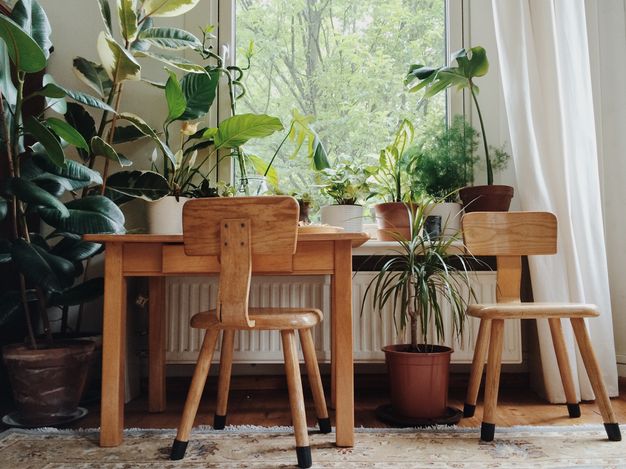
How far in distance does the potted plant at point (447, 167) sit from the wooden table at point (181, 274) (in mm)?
845

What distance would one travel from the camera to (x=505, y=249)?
6.56 feet

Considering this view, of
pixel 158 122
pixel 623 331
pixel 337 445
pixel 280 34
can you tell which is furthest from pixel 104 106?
pixel 623 331

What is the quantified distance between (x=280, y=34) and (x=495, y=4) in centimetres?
107

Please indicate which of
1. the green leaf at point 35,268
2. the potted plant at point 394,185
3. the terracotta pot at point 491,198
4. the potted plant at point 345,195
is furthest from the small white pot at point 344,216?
the green leaf at point 35,268

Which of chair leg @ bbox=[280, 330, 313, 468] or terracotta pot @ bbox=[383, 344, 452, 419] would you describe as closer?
chair leg @ bbox=[280, 330, 313, 468]

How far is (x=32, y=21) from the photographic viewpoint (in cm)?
199

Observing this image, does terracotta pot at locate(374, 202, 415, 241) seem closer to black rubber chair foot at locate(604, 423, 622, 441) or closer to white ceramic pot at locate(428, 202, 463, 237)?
white ceramic pot at locate(428, 202, 463, 237)

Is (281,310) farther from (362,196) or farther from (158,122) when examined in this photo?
(158,122)

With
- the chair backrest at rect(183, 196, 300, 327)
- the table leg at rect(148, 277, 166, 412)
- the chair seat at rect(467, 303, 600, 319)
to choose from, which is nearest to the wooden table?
the chair backrest at rect(183, 196, 300, 327)

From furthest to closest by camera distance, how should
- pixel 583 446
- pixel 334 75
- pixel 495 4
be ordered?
pixel 334 75 → pixel 495 4 → pixel 583 446

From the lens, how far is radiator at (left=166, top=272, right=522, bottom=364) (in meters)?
2.28

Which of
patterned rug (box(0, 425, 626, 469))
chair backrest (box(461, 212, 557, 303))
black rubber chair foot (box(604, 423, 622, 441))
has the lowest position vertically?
patterned rug (box(0, 425, 626, 469))

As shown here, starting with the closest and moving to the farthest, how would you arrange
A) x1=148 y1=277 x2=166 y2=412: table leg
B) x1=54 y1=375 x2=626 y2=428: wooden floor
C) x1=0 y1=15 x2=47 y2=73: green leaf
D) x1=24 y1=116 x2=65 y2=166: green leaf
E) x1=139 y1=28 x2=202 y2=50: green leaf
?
x1=0 y1=15 x2=47 y2=73: green leaf → x1=24 y1=116 x2=65 y2=166: green leaf → x1=54 y1=375 x2=626 y2=428: wooden floor → x1=148 y1=277 x2=166 y2=412: table leg → x1=139 y1=28 x2=202 y2=50: green leaf

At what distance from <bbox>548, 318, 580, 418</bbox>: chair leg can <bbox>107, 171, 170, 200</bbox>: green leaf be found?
1664 mm
